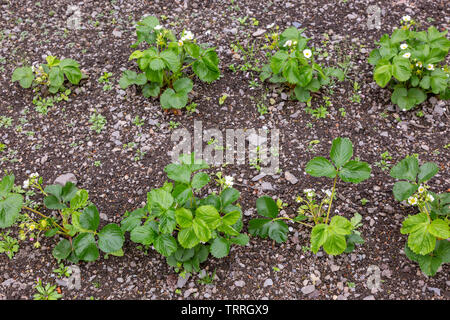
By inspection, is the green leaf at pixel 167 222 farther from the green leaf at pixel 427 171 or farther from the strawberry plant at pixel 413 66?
the strawberry plant at pixel 413 66

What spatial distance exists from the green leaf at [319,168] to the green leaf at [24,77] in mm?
2191

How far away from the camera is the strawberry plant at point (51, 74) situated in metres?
3.05

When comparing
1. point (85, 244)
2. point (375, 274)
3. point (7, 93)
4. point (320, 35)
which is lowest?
point (375, 274)

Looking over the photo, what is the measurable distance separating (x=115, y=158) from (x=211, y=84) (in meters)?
0.94

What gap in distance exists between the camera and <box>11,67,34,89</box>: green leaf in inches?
123

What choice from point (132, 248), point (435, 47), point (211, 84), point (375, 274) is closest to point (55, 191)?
point (132, 248)

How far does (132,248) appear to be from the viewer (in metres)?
2.51

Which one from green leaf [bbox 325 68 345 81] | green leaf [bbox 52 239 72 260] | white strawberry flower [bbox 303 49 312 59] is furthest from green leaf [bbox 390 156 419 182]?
green leaf [bbox 52 239 72 260]

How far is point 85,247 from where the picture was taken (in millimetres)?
2309

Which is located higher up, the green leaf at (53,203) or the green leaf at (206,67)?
the green leaf at (206,67)

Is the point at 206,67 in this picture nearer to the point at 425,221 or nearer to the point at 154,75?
the point at 154,75

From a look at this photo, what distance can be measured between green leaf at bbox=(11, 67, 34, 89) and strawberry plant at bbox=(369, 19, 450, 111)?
2529mm

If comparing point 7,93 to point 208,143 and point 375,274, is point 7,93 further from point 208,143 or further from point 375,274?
point 375,274

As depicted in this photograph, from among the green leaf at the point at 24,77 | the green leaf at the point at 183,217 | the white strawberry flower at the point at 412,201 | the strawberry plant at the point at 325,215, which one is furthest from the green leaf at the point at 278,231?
the green leaf at the point at 24,77
